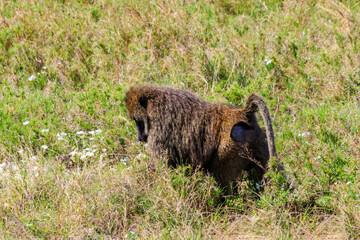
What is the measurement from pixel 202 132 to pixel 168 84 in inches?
75.9

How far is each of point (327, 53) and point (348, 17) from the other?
964 mm

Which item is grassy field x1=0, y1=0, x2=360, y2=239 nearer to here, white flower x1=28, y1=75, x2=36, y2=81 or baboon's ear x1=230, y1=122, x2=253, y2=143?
white flower x1=28, y1=75, x2=36, y2=81

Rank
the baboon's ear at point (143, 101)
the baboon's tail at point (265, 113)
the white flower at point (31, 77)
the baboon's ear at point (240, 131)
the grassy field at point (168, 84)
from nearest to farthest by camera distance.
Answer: the baboon's tail at point (265, 113)
the grassy field at point (168, 84)
the baboon's ear at point (240, 131)
the baboon's ear at point (143, 101)
the white flower at point (31, 77)

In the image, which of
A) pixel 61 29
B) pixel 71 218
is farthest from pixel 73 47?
pixel 71 218

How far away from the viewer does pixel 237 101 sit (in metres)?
5.89

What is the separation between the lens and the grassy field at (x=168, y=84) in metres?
4.33

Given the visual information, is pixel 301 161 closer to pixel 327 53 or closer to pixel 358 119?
pixel 358 119

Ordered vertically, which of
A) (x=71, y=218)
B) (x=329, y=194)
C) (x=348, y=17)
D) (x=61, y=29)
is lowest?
(x=71, y=218)

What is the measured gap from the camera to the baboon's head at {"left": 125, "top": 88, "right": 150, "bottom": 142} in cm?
502

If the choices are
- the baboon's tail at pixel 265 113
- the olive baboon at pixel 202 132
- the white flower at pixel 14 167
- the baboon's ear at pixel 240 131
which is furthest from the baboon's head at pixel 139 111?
the white flower at pixel 14 167

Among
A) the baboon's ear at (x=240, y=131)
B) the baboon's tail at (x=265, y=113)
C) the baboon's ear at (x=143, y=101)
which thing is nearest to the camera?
the baboon's tail at (x=265, y=113)

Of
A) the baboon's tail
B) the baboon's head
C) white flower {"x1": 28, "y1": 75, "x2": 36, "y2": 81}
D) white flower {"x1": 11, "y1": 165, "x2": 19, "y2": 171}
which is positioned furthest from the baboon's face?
white flower {"x1": 28, "y1": 75, "x2": 36, "y2": 81}

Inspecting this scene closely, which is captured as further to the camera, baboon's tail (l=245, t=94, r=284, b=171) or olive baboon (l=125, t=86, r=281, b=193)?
olive baboon (l=125, t=86, r=281, b=193)

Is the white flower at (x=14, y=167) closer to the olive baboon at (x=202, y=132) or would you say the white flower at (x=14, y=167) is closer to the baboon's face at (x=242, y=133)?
the olive baboon at (x=202, y=132)
